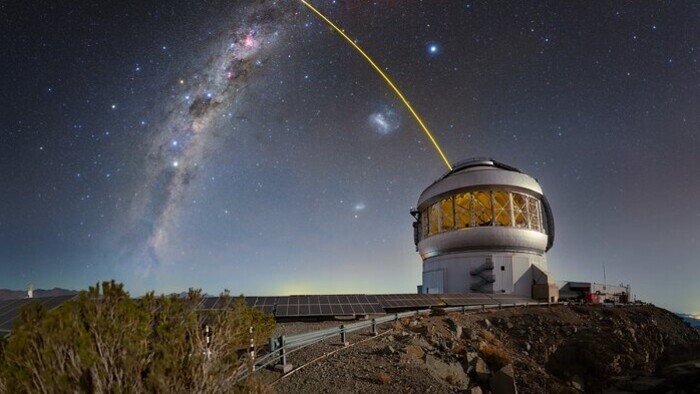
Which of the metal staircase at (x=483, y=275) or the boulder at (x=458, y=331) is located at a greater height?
the metal staircase at (x=483, y=275)

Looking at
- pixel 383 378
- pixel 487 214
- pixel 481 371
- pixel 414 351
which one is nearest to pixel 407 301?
pixel 481 371

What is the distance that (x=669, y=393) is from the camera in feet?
45.8

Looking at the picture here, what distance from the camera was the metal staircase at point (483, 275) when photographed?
31141 millimetres

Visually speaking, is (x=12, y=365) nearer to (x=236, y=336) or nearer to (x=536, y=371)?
(x=236, y=336)

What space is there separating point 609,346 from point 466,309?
7.61m

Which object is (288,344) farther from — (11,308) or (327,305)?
(11,308)

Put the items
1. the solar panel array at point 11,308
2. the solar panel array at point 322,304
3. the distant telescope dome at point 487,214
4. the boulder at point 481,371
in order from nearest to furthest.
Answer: the boulder at point 481,371
the solar panel array at point 11,308
the solar panel array at point 322,304
the distant telescope dome at point 487,214

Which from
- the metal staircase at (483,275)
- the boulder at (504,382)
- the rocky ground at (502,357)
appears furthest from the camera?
the metal staircase at (483,275)

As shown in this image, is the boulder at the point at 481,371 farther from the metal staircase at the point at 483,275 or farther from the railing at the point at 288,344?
the metal staircase at the point at 483,275

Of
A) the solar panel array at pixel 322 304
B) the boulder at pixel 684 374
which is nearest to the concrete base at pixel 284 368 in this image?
the solar panel array at pixel 322 304

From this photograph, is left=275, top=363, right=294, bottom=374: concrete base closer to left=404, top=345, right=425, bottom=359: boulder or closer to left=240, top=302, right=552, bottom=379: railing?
left=240, top=302, right=552, bottom=379: railing

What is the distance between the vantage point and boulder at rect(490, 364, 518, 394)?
11.0 m

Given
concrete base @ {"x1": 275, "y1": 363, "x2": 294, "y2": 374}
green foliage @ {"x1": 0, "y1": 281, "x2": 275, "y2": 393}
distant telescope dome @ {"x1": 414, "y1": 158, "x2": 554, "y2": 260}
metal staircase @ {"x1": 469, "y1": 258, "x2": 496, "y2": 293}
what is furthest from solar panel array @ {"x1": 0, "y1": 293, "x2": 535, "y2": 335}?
distant telescope dome @ {"x1": 414, "y1": 158, "x2": 554, "y2": 260}

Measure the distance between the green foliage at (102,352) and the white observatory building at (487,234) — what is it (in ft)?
96.3
